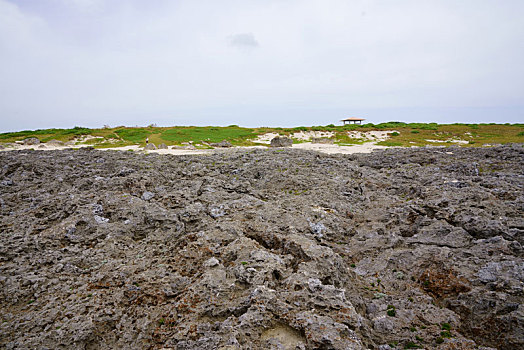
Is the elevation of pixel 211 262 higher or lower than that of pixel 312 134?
lower

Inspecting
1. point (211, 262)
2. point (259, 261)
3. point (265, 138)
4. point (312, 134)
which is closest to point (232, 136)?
point (265, 138)

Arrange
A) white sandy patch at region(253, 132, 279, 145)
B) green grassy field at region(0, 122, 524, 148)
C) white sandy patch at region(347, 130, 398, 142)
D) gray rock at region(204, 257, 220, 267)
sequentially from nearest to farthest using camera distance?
gray rock at region(204, 257, 220, 267)
green grassy field at region(0, 122, 524, 148)
white sandy patch at region(253, 132, 279, 145)
white sandy patch at region(347, 130, 398, 142)

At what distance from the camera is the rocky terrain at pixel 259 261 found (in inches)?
197

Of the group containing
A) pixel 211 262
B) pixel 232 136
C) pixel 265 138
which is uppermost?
pixel 232 136

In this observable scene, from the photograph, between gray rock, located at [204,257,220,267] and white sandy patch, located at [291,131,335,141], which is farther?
white sandy patch, located at [291,131,335,141]

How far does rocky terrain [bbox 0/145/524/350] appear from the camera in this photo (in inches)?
197

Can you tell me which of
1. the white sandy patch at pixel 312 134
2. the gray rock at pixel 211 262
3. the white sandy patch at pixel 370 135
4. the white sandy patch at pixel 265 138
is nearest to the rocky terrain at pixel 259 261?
the gray rock at pixel 211 262

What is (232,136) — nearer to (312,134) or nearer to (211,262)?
(312,134)

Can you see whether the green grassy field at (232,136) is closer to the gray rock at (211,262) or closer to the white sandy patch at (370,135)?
the white sandy patch at (370,135)

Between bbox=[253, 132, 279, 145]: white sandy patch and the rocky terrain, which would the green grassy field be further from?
the rocky terrain

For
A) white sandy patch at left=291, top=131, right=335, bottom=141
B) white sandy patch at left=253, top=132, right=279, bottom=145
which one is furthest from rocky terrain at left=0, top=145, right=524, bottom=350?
white sandy patch at left=291, top=131, right=335, bottom=141

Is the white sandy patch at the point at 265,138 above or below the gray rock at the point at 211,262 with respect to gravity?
above

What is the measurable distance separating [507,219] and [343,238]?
4401 millimetres

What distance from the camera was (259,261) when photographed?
20.7 ft
